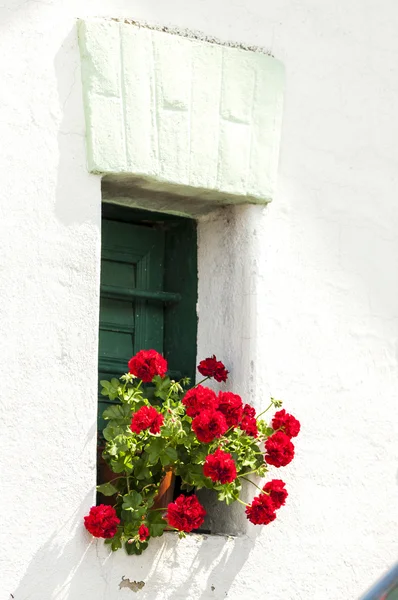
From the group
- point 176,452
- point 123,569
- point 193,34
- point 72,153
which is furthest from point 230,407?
point 193,34

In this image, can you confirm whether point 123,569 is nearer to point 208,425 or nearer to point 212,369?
point 208,425

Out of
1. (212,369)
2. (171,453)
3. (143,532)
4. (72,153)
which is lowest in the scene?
(143,532)

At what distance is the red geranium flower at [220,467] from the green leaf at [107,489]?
0.95ft

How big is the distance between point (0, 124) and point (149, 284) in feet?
2.83

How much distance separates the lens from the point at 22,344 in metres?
3.63

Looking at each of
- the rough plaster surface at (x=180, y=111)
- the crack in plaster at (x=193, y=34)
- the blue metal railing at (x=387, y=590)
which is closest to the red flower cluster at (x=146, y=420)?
the rough plaster surface at (x=180, y=111)

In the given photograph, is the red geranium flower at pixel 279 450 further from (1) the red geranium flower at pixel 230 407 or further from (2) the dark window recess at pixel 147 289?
(2) the dark window recess at pixel 147 289

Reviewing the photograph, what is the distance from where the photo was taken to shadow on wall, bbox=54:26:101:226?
378 cm

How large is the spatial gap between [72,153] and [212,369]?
0.79 meters

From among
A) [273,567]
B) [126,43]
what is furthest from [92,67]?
[273,567]

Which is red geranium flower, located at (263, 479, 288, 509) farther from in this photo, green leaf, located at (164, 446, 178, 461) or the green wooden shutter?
the green wooden shutter

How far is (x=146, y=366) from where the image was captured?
3.76 m

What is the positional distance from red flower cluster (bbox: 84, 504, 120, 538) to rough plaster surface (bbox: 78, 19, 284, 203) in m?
0.99

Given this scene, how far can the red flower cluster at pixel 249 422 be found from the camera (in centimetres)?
381
